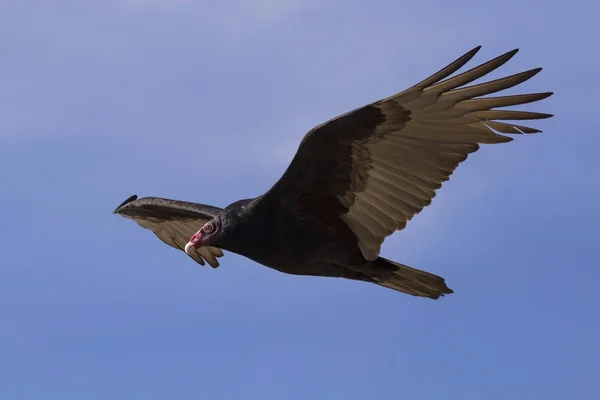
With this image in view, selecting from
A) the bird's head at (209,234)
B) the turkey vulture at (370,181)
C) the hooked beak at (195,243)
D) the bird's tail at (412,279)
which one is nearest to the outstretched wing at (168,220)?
the hooked beak at (195,243)

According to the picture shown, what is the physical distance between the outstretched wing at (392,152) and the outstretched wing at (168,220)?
249 cm

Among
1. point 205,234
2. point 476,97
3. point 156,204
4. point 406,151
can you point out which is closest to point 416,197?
point 406,151

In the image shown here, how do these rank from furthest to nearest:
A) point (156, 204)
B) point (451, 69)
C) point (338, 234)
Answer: point (156, 204), point (338, 234), point (451, 69)

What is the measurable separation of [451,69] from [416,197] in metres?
1.12

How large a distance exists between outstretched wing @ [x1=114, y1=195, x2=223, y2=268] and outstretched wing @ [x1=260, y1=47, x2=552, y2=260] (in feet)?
8.17

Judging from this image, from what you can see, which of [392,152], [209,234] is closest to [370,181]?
[392,152]

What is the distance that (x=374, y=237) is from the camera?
8008mm

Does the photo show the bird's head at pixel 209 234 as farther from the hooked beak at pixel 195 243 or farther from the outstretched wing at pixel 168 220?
the outstretched wing at pixel 168 220

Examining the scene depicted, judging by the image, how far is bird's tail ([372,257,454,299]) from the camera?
8.22 m

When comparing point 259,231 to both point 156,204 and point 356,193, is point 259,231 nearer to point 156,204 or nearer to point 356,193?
point 356,193

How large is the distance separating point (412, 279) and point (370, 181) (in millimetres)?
888

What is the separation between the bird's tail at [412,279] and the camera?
822 centimetres

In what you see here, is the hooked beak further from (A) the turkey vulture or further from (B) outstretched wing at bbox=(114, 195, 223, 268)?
(B) outstretched wing at bbox=(114, 195, 223, 268)

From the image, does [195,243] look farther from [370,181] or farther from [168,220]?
[168,220]
